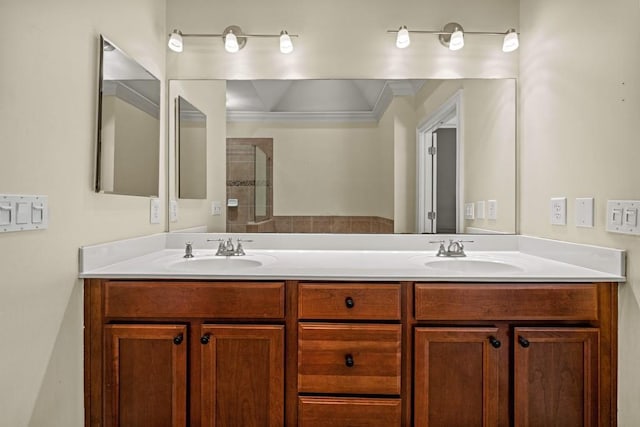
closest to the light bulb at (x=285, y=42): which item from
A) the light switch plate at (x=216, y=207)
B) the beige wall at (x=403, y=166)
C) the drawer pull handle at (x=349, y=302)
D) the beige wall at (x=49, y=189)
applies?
the beige wall at (x=403, y=166)

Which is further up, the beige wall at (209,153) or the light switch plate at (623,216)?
the beige wall at (209,153)

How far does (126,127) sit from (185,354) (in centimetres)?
95

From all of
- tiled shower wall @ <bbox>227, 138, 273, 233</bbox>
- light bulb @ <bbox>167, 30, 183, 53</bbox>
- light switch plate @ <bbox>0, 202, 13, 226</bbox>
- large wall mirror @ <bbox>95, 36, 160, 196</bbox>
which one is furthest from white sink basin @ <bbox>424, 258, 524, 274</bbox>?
light bulb @ <bbox>167, 30, 183, 53</bbox>

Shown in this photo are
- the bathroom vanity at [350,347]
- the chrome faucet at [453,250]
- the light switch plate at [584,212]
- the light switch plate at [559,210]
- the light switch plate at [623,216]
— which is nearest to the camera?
the light switch plate at [623,216]

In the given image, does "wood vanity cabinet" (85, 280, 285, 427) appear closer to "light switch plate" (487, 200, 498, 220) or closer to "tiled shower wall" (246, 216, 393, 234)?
"tiled shower wall" (246, 216, 393, 234)

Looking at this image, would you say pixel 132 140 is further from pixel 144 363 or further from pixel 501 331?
pixel 501 331

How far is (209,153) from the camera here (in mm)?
2068

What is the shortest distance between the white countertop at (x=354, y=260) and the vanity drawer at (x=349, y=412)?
43 centimetres

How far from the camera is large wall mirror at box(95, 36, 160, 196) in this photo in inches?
57.3

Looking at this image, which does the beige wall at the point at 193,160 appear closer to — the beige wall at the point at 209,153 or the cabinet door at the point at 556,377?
the beige wall at the point at 209,153

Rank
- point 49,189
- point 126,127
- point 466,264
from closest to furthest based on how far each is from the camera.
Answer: point 49,189 → point 126,127 → point 466,264

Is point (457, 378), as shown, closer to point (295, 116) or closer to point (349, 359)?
point (349, 359)

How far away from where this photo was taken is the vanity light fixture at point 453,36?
6.28 feet

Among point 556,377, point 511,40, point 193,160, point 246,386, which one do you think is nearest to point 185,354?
point 246,386
